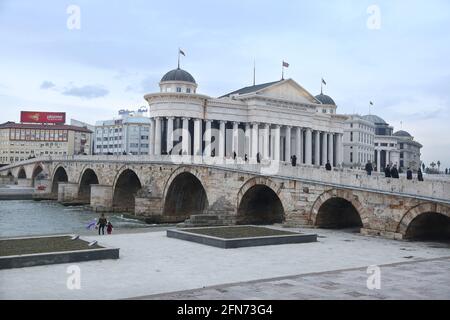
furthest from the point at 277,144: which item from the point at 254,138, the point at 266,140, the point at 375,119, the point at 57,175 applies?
the point at 375,119

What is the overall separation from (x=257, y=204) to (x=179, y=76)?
35256 mm

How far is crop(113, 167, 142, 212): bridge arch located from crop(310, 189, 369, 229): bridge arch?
2573 cm

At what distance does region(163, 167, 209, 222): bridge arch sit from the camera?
40.1 m

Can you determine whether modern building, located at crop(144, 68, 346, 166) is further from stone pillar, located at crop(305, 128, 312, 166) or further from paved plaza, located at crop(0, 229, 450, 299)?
paved plaza, located at crop(0, 229, 450, 299)

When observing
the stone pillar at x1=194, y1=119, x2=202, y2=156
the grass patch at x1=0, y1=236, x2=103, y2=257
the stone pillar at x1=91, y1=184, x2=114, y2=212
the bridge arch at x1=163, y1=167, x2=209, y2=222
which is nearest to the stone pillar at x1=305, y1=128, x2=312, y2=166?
the stone pillar at x1=194, y1=119, x2=202, y2=156

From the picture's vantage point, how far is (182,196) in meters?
41.6

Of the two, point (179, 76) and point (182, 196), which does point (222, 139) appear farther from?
point (182, 196)

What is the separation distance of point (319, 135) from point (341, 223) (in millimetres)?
52795

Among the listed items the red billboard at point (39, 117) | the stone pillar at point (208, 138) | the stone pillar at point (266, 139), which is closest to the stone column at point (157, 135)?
the stone pillar at point (208, 138)

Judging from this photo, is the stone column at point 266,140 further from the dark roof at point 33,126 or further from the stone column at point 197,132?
the dark roof at point 33,126

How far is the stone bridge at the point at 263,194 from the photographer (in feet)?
68.7

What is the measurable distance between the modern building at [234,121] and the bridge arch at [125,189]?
10124 mm

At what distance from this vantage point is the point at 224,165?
32812 millimetres
